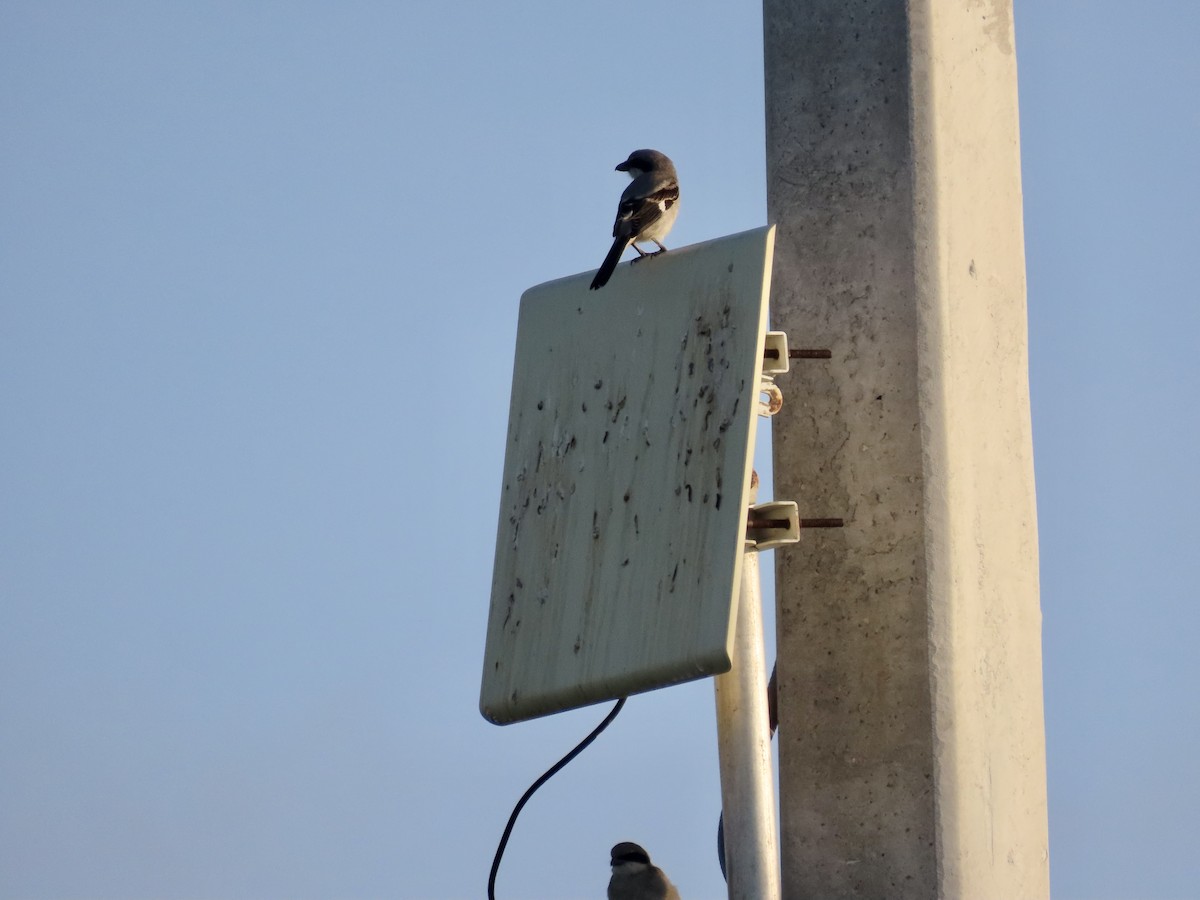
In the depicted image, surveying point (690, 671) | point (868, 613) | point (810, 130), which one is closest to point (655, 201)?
point (810, 130)

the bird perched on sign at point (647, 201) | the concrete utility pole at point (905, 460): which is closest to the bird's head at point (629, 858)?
the bird perched on sign at point (647, 201)

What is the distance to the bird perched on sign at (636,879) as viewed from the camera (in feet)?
35.3

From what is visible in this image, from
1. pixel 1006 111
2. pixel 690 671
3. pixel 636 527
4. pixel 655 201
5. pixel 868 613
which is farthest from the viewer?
pixel 655 201

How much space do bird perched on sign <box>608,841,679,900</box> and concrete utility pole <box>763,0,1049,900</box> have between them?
5.76 meters

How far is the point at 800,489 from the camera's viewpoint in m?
5.35

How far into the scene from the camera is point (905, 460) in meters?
5.18

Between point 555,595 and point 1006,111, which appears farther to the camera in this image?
point 1006,111

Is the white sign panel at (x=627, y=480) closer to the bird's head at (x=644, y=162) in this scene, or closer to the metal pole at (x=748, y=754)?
the metal pole at (x=748, y=754)

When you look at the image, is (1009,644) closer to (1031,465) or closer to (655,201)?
(1031,465)

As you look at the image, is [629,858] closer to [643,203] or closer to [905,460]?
[643,203]

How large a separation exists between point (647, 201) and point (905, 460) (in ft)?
5.83

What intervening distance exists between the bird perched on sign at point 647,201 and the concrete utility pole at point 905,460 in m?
0.89

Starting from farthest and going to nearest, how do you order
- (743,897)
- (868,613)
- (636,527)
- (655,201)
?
(655,201) → (868,613) → (743,897) → (636,527)

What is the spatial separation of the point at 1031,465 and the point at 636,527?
5.48 ft
